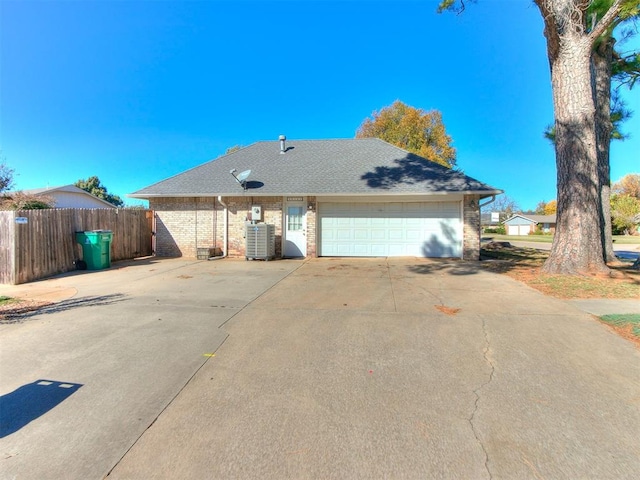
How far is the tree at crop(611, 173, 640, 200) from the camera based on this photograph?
49875mm

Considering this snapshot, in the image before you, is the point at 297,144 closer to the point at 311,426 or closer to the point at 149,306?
the point at 149,306

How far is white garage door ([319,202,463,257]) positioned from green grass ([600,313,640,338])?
295 inches

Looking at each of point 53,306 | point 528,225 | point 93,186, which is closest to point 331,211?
point 53,306

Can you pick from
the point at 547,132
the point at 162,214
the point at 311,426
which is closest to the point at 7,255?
the point at 162,214

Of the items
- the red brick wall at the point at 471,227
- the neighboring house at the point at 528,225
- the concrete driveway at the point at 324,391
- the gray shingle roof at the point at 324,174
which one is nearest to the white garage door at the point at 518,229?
the neighboring house at the point at 528,225

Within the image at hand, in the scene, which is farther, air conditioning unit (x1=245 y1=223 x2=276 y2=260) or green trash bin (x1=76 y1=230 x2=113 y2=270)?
air conditioning unit (x1=245 y1=223 x2=276 y2=260)

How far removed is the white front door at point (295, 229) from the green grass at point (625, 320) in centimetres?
950

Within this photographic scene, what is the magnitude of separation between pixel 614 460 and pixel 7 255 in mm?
11077

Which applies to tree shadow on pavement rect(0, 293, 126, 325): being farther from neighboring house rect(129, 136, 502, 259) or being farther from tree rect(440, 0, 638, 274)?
tree rect(440, 0, 638, 274)

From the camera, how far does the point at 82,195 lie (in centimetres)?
3325

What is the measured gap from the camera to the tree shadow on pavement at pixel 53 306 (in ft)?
17.2

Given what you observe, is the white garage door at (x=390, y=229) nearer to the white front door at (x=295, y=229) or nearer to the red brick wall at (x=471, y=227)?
the red brick wall at (x=471, y=227)

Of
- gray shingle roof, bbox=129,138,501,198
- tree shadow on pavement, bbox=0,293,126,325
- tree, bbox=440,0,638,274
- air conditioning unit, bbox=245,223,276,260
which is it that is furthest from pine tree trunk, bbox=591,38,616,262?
tree shadow on pavement, bbox=0,293,126,325

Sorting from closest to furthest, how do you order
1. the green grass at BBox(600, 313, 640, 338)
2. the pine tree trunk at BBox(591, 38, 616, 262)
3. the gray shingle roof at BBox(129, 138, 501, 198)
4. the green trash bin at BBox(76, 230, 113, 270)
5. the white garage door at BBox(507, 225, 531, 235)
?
the green grass at BBox(600, 313, 640, 338), the green trash bin at BBox(76, 230, 113, 270), the pine tree trunk at BBox(591, 38, 616, 262), the gray shingle roof at BBox(129, 138, 501, 198), the white garage door at BBox(507, 225, 531, 235)
